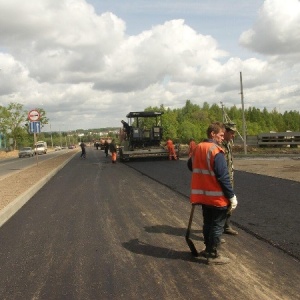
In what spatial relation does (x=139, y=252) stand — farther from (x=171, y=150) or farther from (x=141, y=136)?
(x=141, y=136)

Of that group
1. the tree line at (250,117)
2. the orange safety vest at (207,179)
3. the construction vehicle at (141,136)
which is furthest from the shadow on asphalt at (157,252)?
the tree line at (250,117)

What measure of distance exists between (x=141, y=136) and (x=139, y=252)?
20101 millimetres

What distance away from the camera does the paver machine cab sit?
2495 cm

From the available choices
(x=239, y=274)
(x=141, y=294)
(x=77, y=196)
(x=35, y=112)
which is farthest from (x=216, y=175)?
(x=35, y=112)

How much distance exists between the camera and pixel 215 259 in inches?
187

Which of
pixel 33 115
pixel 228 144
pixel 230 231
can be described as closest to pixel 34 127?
pixel 33 115

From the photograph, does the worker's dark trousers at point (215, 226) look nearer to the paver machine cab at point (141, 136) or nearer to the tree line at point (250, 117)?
the paver machine cab at point (141, 136)

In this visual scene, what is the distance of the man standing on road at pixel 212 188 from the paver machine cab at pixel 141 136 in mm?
19844

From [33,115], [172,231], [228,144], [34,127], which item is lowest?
[172,231]

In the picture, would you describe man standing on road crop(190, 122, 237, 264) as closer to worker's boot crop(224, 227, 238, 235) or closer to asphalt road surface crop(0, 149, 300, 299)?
asphalt road surface crop(0, 149, 300, 299)

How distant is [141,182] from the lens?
13453 mm

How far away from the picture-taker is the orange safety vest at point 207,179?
15.2 feet

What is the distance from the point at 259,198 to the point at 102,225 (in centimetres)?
412

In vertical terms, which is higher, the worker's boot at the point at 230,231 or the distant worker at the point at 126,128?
the distant worker at the point at 126,128
